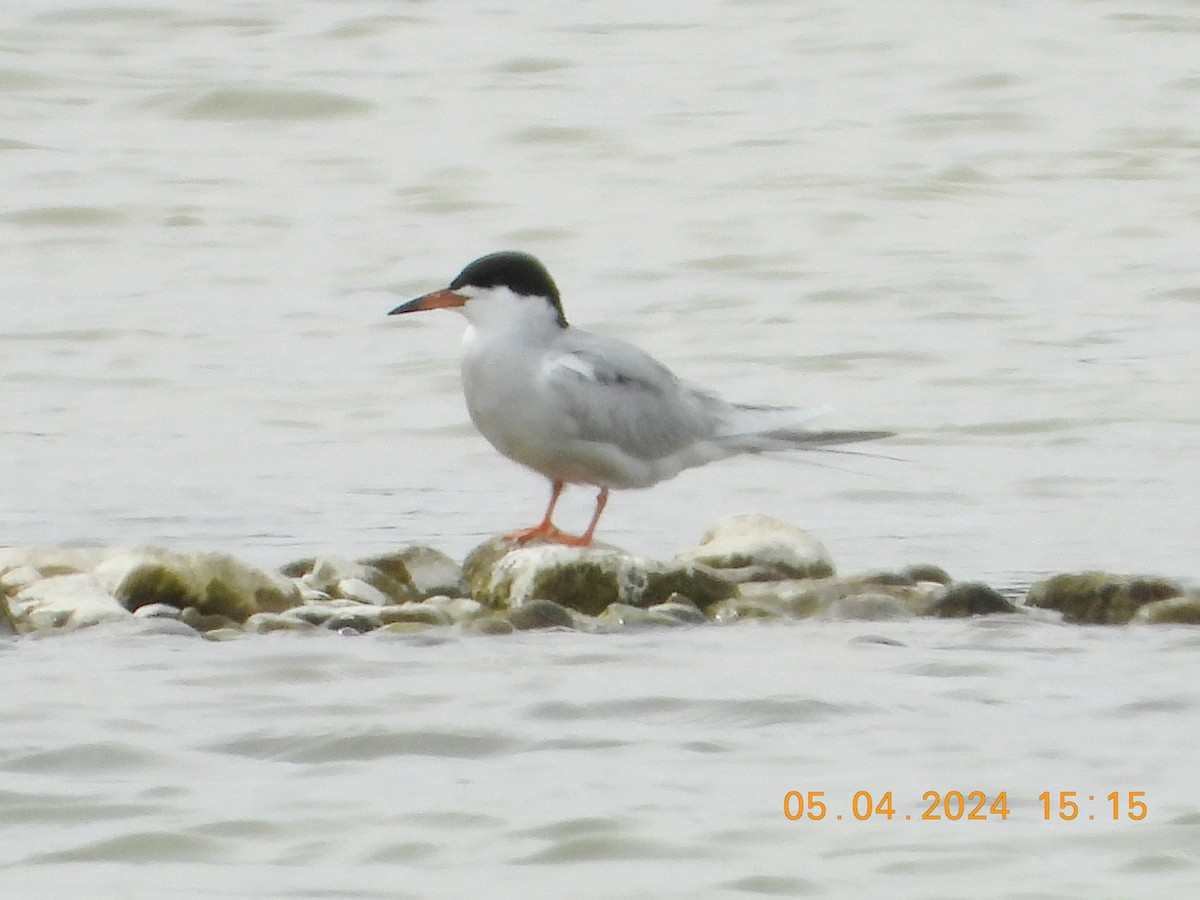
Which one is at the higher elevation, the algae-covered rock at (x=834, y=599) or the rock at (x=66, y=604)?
the rock at (x=66, y=604)

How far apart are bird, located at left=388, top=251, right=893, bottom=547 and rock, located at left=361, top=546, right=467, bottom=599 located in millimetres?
207

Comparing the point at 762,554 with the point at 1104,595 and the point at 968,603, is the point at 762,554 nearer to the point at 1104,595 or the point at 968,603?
the point at 968,603

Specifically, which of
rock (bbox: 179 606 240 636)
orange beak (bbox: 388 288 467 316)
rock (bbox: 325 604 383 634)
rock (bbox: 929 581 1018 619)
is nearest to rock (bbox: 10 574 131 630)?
rock (bbox: 179 606 240 636)

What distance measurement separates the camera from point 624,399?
23.0 feet

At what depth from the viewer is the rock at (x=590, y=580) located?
623 cm

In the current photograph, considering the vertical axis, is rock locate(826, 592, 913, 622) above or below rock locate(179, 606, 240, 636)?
below

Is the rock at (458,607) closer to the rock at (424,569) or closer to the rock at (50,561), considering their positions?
the rock at (424,569)

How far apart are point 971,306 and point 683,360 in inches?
62.8

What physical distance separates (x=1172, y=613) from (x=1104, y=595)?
0.67 feet

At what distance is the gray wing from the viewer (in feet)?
22.6

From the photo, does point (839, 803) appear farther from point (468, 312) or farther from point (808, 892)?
A: point (468, 312)
